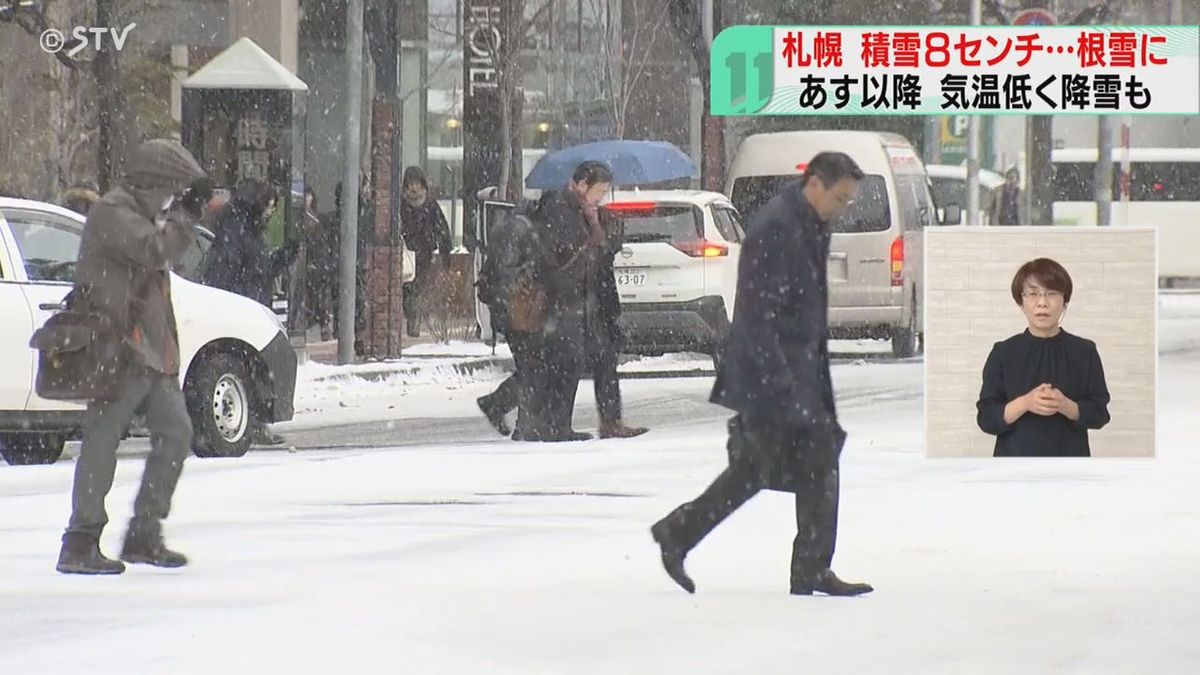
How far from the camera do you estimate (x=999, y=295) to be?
1168cm

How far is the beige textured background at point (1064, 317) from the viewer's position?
11.3 metres

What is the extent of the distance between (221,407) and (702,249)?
5.38 m

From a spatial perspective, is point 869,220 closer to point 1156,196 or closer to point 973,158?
point 973,158

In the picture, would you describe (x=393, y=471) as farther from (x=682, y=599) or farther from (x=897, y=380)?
(x=897, y=380)

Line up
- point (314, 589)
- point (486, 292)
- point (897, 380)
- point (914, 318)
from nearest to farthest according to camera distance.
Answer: point (314, 589) → point (486, 292) → point (897, 380) → point (914, 318)

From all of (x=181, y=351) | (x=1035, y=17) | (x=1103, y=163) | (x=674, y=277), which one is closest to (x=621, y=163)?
(x=1103, y=163)

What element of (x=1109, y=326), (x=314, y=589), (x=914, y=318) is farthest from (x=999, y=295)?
(x=914, y=318)

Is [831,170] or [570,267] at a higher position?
[831,170]

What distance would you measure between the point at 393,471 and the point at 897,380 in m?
7.64

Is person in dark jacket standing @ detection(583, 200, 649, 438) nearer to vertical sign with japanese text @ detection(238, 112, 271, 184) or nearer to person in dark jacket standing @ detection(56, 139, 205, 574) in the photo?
person in dark jacket standing @ detection(56, 139, 205, 574)

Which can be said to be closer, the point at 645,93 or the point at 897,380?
the point at 897,380

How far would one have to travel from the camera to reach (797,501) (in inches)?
321

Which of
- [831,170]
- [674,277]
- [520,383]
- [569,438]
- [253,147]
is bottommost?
[569,438]

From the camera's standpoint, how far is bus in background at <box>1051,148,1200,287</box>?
45.0m
